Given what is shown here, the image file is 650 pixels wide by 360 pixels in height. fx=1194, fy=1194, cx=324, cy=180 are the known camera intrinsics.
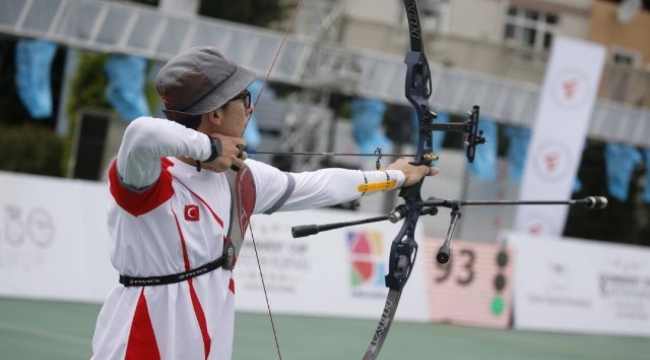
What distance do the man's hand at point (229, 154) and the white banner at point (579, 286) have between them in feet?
33.5

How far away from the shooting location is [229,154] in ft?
10.8

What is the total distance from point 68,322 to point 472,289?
513 centimetres

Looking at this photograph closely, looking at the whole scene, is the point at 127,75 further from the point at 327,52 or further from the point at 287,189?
the point at 287,189

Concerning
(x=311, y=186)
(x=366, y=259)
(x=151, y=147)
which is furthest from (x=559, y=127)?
(x=151, y=147)

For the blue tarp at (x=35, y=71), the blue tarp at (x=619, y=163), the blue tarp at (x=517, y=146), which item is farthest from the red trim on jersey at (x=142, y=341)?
the blue tarp at (x=619, y=163)

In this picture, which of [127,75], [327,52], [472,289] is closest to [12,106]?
[127,75]

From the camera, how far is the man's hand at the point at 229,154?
10.7 feet

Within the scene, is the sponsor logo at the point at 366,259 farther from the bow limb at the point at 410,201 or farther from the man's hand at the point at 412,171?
the man's hand at the point at 412,171

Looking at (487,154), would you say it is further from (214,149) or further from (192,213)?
(214,149)

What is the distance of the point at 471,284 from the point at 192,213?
9.84 meters

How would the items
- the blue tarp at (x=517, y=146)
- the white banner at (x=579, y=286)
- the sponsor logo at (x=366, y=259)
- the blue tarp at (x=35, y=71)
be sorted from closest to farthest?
the sponsor logo at (x=366, y=259), the white banner at (x=579, y=286), the blue tarp at (x=35, y=71), the blue tarp at (x=517, y=146)

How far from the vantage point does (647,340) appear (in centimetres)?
1349

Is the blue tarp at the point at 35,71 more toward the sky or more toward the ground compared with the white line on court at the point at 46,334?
more toward the sky

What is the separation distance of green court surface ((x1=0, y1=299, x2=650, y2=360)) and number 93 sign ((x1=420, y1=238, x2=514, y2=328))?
1.10ft
